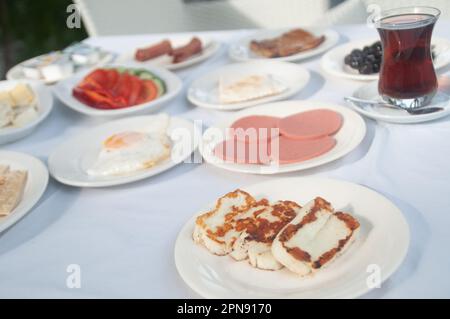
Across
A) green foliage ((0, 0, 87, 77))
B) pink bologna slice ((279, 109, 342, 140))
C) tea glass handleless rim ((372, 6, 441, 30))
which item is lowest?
green foliage ((0, 0, 87, 77))

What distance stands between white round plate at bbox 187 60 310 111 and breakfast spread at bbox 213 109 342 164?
0.50 ft

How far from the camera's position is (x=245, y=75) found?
1598 millimetres

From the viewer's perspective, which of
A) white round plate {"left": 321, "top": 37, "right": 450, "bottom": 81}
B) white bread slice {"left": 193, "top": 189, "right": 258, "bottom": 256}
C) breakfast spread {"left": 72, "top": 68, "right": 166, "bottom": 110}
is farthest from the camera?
breakfast spread {"left": 72, "top": 68, "right": 166, "bottom": 110}

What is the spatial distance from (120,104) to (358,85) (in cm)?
66

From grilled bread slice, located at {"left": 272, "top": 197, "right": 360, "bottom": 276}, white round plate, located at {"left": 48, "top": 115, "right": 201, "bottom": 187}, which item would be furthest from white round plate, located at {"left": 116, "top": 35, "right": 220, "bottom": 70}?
grilled bread slice, located at {"left": 272, "top": 197, "right": 360, "bottom": 276}

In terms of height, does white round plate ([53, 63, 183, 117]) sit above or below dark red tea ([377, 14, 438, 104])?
below

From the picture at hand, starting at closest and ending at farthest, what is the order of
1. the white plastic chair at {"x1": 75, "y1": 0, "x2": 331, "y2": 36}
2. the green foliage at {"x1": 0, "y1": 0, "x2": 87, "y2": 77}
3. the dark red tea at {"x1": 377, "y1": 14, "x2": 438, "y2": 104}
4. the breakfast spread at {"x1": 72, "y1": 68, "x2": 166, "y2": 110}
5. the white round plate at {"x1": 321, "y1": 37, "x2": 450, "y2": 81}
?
1. the dark red tea at {"x1": 377, "y1": 14, "x2": 438, "y2": 104}
2. the white round plate at {"x1": 321, "y1": 37, "x2": 450, "y2": 81}
3. the breakfast spread at {"x1": 72, "y1": 68, "x2": 166, "y2": 110}
4. the white plastic chair at {"x1": 75, "y1": 0, "x2": 331, "y2": 36}
5. the green foliage at {"x1": 0, "y1": 0, "x2": 87, "y2": 77}

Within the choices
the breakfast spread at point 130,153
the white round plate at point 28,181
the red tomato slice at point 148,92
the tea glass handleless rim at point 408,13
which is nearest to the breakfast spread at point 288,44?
the red tomato slice at point 148,92

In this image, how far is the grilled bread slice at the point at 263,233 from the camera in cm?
78

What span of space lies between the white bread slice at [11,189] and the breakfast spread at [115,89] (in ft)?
1.32

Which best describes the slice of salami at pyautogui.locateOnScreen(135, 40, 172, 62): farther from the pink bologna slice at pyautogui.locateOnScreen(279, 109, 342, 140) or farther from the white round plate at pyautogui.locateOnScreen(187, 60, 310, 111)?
the pink bologna slice at pyautogui.locateOnScreen(279, 109, 342, 140)

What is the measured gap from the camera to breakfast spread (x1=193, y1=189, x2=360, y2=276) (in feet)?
2.46

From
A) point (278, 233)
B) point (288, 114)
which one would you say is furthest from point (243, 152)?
point (278, 233)
